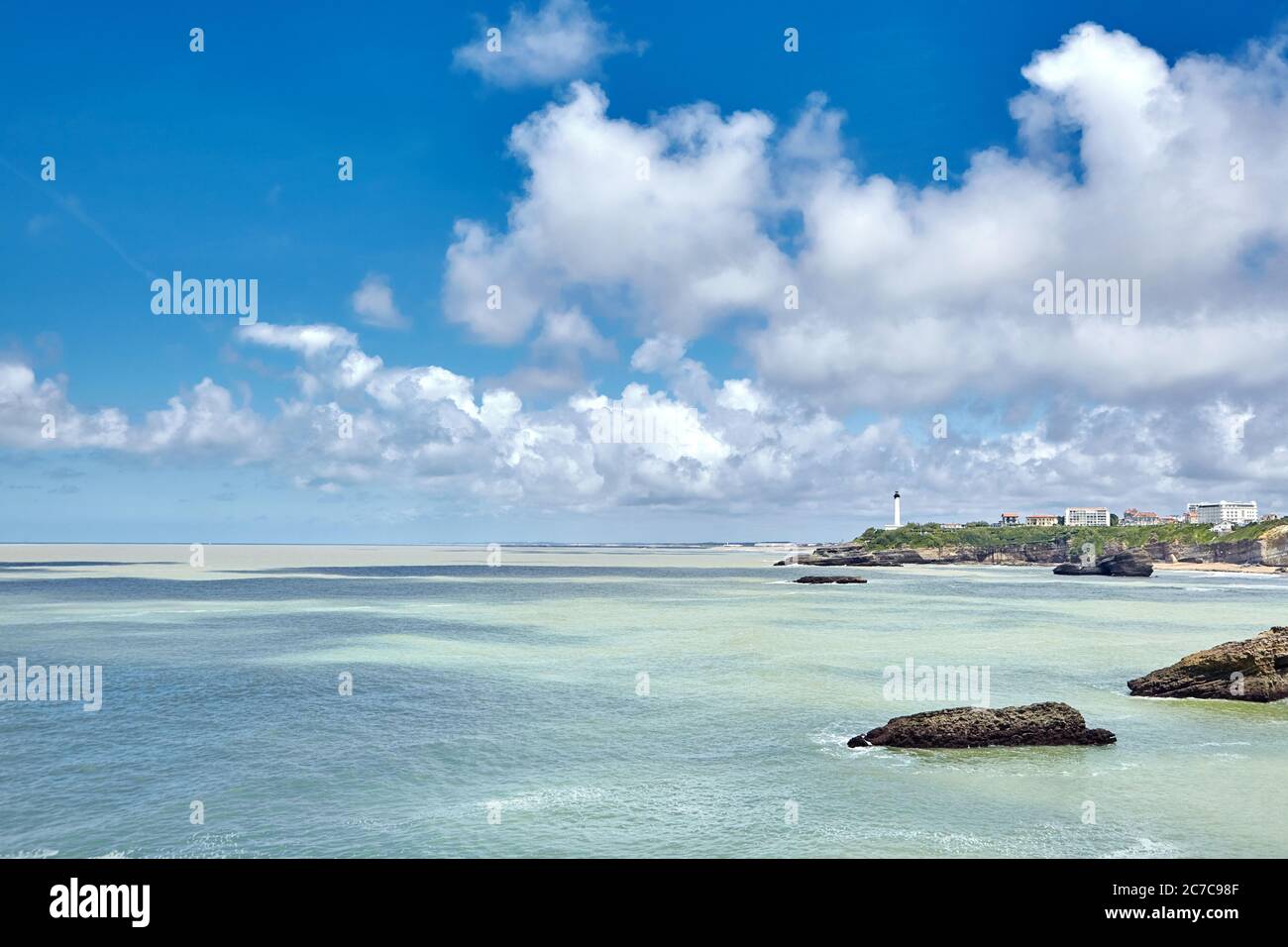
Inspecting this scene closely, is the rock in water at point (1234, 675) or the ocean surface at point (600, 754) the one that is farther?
the rock in water at point (1234, 675)

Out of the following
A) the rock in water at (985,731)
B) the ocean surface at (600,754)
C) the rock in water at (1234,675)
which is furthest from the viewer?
the rock in water at (1234,675)

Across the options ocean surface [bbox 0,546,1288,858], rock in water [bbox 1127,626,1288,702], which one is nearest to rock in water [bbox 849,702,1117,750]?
ocean surface [bbox 0,546,1288,858]

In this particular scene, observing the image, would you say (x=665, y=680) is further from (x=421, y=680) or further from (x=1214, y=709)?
(x=1214, y=709)

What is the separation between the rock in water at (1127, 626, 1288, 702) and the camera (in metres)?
40.5

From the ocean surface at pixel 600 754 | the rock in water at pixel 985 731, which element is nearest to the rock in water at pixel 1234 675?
the ocean surface at pixel 600 754

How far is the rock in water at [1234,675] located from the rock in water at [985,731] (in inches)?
513

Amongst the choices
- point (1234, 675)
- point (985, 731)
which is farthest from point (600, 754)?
point (1234, 675)

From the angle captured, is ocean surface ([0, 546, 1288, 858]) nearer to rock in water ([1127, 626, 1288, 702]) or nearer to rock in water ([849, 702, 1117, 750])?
rock in water ([849, 702, 1117, 750])

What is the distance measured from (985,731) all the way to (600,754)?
1490 centimetres

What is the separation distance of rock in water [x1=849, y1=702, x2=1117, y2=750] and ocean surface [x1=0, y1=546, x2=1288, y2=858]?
0.73 m

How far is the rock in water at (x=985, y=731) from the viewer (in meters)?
30.9

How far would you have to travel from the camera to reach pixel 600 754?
3070cm

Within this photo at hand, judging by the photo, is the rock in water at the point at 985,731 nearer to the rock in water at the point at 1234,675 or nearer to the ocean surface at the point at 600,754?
the ocean surface at the point at 600,754
